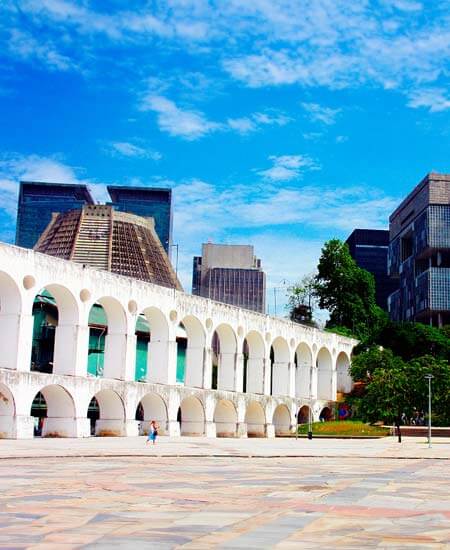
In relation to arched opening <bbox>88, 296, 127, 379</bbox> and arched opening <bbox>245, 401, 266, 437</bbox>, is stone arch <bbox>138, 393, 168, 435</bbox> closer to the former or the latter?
arched opening <bbox>88, 296, 127, 379</bbox>

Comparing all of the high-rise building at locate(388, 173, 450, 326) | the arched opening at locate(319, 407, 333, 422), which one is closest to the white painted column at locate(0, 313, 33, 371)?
the arched opening at locate(319, 407, 333, 422)

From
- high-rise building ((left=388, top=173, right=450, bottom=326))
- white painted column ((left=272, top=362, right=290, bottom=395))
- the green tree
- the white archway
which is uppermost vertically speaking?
high-rise building ((left=388, top=173, right=450, bottom=326))

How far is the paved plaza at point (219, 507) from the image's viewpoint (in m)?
7.98

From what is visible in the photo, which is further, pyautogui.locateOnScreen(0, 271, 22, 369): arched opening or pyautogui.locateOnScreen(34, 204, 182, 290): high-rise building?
pyautogui.locateOnScreen(34, 204, 182, 290): high-rise building

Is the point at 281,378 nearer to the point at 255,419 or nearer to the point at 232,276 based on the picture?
the point at 255,419

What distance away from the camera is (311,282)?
7844cm

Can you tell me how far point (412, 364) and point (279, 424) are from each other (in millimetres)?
10653

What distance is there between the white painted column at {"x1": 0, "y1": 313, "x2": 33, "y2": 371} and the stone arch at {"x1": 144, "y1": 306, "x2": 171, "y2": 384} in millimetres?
10922

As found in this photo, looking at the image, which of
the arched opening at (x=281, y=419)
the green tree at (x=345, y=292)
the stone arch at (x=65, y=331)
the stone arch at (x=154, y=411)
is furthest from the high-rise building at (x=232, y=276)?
the stone arch at (x=65, y=331)

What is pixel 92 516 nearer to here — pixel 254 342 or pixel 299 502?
pixel 299 502

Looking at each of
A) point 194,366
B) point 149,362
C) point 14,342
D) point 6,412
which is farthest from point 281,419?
point 6,412

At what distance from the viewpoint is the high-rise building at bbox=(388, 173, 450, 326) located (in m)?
95.4

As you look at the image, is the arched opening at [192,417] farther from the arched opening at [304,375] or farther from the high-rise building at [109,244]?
the high-rise building at [109,244]


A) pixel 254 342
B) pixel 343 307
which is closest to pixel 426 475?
pixel 254 342
